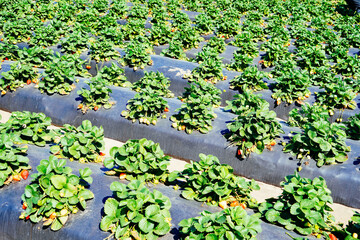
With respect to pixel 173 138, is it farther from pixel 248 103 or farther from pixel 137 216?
pixel 137 216

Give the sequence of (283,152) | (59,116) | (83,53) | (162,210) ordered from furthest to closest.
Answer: (83,53) → (59,116) → (283,152) → (162,210)

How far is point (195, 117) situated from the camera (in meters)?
5.46

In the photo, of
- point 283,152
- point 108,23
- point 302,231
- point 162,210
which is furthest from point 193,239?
point 108,23

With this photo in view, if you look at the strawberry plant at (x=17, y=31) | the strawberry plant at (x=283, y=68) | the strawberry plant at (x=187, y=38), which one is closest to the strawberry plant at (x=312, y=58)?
the strawberry plant at (x=283, y=68)

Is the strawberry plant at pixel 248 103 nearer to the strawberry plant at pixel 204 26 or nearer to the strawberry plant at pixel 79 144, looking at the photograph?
the strawberry plant at pixel 79 144

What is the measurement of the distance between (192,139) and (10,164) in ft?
9.62

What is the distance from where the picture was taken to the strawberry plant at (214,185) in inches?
134

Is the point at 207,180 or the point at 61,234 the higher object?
the point at 207,180

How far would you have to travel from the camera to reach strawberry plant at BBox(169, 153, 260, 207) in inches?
134

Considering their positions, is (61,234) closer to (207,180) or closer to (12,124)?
(207,180)

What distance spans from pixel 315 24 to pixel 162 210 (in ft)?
39.2

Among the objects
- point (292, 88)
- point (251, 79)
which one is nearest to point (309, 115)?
point (292, 88)

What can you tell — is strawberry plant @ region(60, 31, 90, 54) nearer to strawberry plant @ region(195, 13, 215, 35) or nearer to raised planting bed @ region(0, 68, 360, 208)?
raised planting bed @ region(0, 68, 360, 208)

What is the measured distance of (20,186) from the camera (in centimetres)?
342
